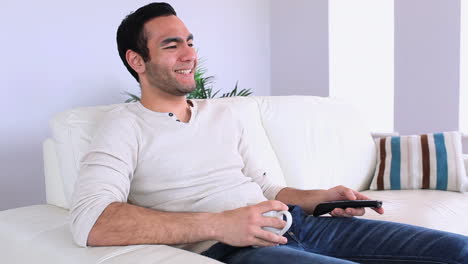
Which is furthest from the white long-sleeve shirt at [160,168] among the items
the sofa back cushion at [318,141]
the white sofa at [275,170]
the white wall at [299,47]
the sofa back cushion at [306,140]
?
the white wall at [299,47]

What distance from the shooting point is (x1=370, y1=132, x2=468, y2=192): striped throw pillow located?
7.44 feet

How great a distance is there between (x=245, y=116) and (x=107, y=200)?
3.15 feet

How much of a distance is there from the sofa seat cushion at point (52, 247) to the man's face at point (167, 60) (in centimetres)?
49

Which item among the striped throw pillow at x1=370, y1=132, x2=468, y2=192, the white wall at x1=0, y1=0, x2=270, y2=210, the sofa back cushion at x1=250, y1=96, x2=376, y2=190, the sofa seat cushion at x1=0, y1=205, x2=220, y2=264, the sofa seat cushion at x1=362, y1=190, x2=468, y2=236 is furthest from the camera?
the white wall at x1=0, y1=0, x2=270, y2=210

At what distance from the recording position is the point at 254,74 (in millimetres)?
4520

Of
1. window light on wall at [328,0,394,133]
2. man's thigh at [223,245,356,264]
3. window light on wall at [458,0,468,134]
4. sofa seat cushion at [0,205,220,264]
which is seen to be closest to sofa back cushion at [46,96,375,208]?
sofa seat cushion at [0,205,220,264]

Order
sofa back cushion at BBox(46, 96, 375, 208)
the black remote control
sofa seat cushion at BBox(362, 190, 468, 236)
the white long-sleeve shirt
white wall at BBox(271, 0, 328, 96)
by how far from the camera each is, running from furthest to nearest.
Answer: white wall at BBox(271, 0, 328, 96)
sofa back cushion at BBox(46, 96, 375, 208)
sofa seat cushion at BBox(362, 190, 468, 236)
the black remote control
the white long-sleeve shirt

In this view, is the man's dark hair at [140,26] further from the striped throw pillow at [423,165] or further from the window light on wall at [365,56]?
the window light on wall at [365,56]

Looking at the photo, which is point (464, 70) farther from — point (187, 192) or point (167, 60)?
point (187, 192)

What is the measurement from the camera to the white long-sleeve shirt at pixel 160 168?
1.10 meters

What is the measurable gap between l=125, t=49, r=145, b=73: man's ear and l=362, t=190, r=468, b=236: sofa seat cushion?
1016 millimetres

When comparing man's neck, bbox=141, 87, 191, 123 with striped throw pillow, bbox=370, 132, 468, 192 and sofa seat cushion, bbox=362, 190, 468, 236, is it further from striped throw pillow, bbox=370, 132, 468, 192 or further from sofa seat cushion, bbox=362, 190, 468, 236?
striped throw pillow, bbox=370, 132, 468, 192

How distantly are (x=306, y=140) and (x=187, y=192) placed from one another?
3.27 ft

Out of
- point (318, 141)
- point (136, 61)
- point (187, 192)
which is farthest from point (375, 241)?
point (318, 141)
